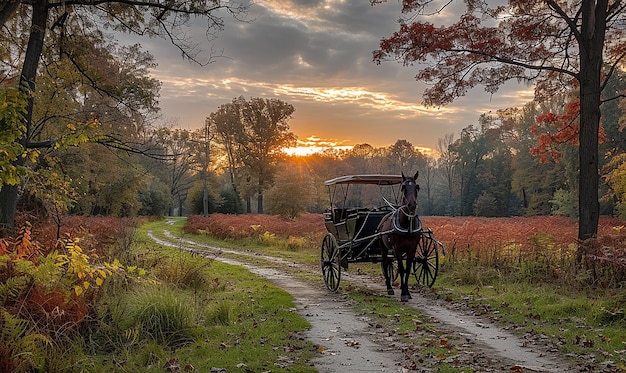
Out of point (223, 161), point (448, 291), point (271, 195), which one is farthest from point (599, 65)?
point (223, 161)

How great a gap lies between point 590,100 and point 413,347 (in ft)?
24.8

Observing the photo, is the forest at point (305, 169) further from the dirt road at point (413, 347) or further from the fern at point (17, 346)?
the fern at point (17, 346)

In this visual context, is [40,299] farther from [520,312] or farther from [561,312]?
[561,312]

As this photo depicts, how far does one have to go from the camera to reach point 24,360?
4836 mm

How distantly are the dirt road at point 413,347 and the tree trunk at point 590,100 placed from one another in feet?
13.7

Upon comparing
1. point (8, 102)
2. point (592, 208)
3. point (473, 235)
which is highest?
point (8, 102)

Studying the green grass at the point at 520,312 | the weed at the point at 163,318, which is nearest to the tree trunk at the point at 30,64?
the weed at the point at 163,318

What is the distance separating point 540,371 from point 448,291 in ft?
17.8

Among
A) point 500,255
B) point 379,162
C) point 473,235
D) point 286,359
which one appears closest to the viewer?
point 286,359

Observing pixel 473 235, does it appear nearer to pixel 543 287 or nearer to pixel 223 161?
pixel 543 287

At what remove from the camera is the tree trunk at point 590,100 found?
10664 millimetres

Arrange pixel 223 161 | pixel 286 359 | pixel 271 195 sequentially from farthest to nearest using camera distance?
pixel 223 161
pixel 271 195
pixel 286 359

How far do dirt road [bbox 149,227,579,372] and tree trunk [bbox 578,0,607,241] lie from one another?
418cm

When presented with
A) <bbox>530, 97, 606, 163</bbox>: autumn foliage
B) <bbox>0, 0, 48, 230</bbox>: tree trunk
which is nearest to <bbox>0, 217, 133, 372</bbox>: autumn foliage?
<bbox>0, 0, 48, 230</bbox>: tree trunk
